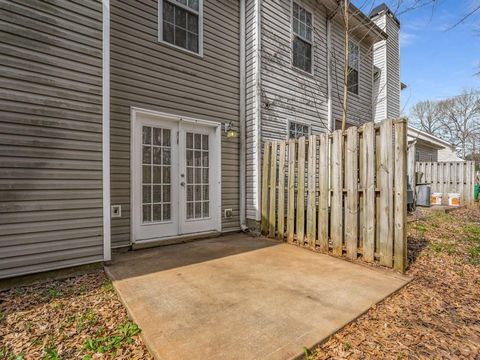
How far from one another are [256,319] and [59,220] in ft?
8.57

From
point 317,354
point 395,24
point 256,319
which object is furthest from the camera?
point 395,24

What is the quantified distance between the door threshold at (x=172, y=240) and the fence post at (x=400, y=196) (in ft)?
10.4

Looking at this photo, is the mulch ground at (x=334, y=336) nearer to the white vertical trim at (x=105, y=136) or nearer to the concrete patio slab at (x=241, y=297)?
the concrete patio slab at (x=241, y=297)

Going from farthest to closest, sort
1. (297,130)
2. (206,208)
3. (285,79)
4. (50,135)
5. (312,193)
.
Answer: (297,130) → (285,79) → (206,208) → (312,193) → (50,135)

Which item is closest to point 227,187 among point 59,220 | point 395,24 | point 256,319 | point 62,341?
point 59,220

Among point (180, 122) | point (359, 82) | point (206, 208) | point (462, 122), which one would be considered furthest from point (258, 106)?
point (462, 122)

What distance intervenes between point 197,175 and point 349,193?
2.79 metres

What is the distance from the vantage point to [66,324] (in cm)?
211

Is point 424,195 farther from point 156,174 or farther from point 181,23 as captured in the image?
point 181,23

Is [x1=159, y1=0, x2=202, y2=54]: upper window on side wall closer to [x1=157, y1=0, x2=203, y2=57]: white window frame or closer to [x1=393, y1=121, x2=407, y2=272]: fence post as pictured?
[x1=157, y1=0, x2=203, y2=57]: white window frame

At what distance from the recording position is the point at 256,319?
6.89 ft

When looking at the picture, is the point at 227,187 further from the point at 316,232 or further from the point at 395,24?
the point at 395,24

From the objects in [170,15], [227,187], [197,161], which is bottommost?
[227,187]

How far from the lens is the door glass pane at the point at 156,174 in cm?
427
